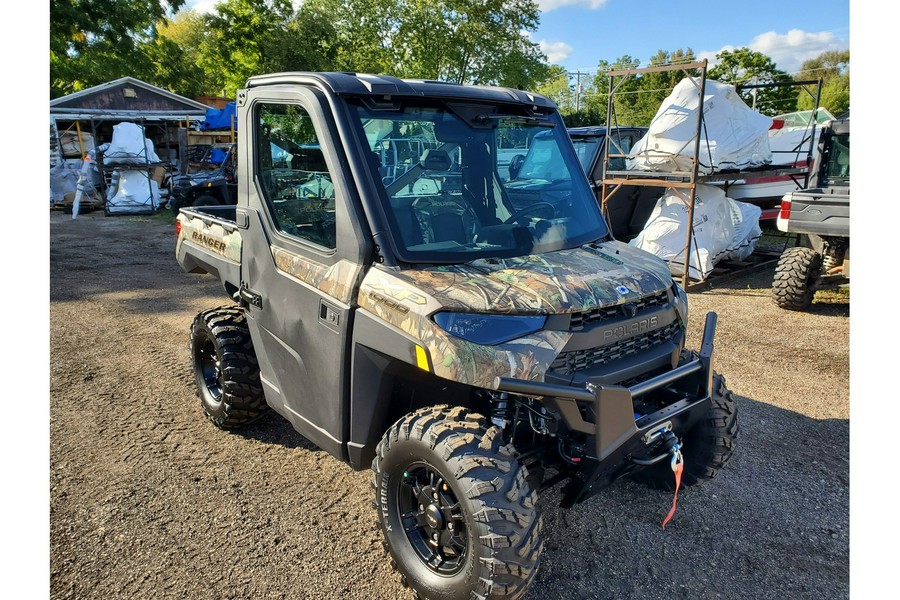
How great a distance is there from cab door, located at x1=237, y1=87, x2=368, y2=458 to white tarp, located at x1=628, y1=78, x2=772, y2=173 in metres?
6.38

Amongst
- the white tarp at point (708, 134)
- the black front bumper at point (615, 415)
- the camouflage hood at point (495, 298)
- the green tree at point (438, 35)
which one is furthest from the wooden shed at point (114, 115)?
the black front bumper at point (615, 415)

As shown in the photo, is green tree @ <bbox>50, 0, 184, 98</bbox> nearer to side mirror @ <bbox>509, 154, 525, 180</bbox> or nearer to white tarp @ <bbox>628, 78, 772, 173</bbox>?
white tarp @ <bbox>628, 78, 772, 173</bbox>

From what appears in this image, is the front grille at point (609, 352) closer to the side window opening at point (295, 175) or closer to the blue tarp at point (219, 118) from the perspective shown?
the side window opening at point (295, 175)

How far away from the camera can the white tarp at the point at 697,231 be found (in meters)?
8.47

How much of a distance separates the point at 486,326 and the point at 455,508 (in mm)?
766

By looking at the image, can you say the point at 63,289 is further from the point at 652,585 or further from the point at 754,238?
the point at 754,238

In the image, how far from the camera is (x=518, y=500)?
2391 mm

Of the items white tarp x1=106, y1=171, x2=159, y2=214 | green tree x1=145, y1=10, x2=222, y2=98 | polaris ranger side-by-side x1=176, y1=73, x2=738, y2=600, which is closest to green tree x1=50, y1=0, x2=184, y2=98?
green tree x1=145, y1=10, x2=222, y2=98

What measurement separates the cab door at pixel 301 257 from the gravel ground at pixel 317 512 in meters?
0.54

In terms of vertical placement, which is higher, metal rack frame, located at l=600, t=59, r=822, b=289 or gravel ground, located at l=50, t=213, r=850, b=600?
metal rack frame, located at l=600, t=59, r=822, b=289

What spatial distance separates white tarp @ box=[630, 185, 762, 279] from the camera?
8469 millimetres

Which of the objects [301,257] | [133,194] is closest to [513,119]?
[301,257]

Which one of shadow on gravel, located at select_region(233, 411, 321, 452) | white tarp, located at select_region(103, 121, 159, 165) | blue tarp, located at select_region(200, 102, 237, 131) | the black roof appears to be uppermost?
blue tarp, located at select_region(200, 102, 237, 131)

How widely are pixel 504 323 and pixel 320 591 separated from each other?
151 cm
